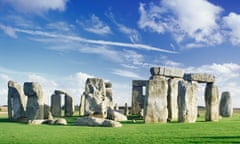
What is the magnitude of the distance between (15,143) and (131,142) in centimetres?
336

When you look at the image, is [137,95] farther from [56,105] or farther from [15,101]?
[15,101]

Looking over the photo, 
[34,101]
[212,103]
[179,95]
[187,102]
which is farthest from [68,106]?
[187,102]

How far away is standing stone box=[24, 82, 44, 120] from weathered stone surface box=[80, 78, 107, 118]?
2608 mm

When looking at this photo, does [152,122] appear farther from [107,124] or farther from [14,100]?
[14,100]

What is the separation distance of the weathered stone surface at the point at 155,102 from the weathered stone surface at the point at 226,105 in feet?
36.4

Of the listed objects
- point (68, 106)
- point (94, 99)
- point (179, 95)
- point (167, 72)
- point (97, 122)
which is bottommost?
point (97, 122)

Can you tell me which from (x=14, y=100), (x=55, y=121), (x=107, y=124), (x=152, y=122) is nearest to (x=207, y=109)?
(x=152, y=122)

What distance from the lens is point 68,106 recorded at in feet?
95.1

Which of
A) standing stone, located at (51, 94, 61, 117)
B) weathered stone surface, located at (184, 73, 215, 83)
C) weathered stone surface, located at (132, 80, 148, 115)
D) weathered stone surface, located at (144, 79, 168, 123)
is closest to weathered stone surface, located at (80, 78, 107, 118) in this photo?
weathered stone surface, located at (144, 79, 168, 123)

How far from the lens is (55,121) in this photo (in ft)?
60.3

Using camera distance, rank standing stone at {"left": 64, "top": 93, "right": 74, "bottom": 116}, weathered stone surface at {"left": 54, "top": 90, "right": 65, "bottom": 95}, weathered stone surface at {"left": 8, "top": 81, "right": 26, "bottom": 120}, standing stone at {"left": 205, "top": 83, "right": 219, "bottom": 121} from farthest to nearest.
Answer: weathered stone surface at {"left": 54, "top": 90, "right": 65, "bottom": 95}
standing stone at {"left": 64, "top": 93, "right": 74, "bottom": 116}
weathered stone surface at {"left": 8, "top": 81, "right": 26, "bottom": 120}
standing stone at {"left": 205, "top": 83, "right": 219, "bottom": 121}

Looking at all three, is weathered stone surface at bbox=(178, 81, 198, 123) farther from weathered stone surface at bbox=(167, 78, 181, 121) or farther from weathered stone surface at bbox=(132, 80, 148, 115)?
weathered stone surface at bbox=(132, 80, 148, 115)

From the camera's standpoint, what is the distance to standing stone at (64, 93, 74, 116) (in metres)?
28.6

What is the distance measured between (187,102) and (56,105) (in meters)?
11.6
